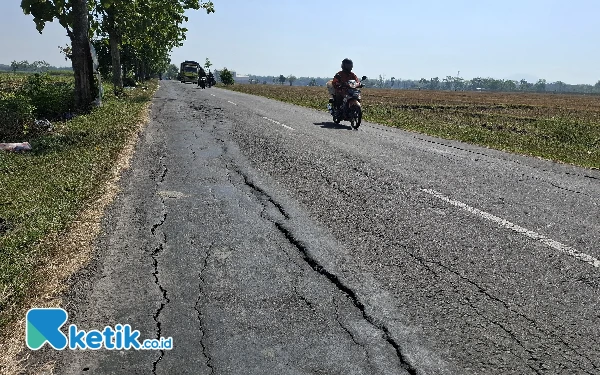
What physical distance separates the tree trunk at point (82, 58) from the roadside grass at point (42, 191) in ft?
13.5

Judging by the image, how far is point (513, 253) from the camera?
4.14 metres

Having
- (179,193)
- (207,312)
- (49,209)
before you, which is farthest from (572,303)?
(49,209)

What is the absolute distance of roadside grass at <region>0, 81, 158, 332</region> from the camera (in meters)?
3.72

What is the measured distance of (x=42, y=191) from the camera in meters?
6.16

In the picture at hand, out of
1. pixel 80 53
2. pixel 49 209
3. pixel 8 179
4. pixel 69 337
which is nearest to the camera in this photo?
pixel 69 337

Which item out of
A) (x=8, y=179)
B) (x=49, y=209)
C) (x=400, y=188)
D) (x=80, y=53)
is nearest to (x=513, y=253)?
(x=400, y=188)

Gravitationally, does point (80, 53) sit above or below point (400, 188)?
above

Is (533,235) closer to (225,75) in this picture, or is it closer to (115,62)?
(115,62)

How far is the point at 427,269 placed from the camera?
12.5ft

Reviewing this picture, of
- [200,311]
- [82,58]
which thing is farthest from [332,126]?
[200,311]

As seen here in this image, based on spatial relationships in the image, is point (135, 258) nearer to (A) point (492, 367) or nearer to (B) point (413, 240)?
(B) point (413, 240)

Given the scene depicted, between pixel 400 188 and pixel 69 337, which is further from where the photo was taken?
pixel 400 188

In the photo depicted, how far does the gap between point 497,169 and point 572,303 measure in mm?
5207

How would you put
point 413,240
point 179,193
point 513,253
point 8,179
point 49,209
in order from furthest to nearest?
point 8,179 → point 179,193 → point 49,209 → point 413,240 → point 513,253
